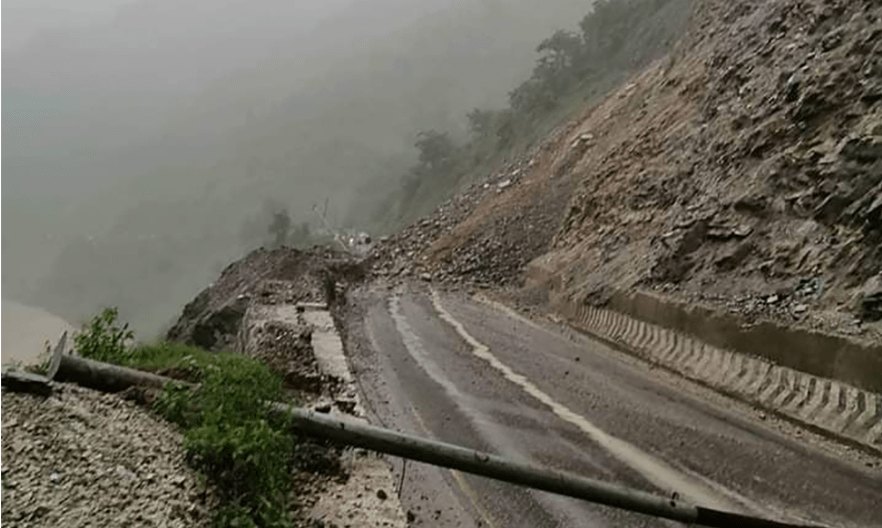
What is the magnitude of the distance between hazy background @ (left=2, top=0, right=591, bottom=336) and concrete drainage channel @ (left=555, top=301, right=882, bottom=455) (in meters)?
57.6

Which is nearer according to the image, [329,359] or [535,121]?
[329,359]

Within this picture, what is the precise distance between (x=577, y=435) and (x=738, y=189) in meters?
8.10

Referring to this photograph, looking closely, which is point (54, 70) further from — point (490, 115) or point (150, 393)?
point (150, 393)

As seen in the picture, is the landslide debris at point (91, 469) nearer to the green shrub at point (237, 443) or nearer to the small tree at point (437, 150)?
the green shrub at point (237, 443)

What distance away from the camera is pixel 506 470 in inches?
254

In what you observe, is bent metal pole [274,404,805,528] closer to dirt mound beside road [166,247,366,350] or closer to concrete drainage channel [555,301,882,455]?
concrete drainage channel [555,301,882,455]

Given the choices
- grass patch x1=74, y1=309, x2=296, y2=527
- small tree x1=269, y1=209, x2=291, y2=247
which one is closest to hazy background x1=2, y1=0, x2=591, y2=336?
small tree x1=269, y1=209, x2=291, y2=247

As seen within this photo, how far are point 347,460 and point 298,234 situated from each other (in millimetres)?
55830

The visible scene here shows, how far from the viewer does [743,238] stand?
49.0ft

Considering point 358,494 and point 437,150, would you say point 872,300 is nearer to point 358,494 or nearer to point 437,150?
point 358,494

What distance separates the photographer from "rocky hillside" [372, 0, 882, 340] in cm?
1261

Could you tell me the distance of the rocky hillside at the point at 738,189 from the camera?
12.6 metres

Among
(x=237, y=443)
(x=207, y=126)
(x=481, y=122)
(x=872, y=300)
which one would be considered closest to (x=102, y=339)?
(x=237, y=443)

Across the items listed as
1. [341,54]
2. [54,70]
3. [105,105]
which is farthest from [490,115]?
[54,70]
